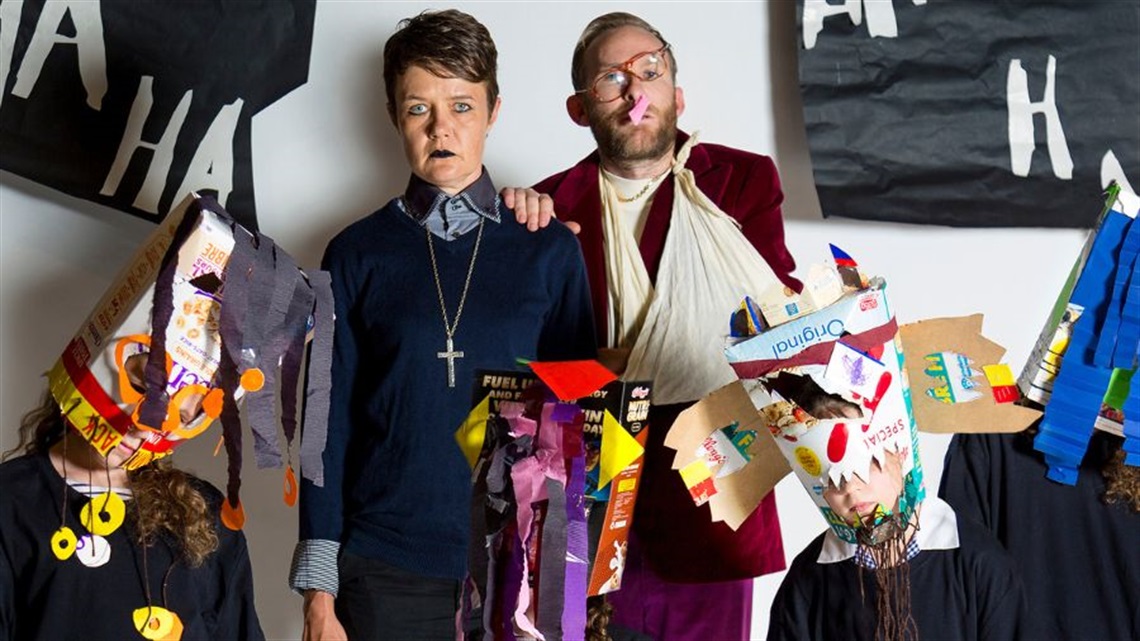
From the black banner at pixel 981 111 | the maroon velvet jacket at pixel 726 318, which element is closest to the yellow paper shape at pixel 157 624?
the maroon velvet jacket at pixel 726 318

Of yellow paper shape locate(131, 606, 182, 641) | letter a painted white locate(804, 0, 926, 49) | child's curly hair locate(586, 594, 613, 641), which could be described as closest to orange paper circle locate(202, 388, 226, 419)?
yellow paper shape locate(131, 606, 182, 641)

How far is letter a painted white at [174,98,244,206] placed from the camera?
8.86 ft

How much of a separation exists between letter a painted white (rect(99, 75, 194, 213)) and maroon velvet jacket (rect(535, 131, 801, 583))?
0.70 m

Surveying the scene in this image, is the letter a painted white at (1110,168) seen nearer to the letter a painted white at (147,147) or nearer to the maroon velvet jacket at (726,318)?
the maroon velvet jacket at (726,318)

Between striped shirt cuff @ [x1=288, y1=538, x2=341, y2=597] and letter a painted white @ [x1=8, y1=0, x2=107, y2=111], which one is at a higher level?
letter a painted white @ [x1=8, y1=0, x2=107, y2=111]

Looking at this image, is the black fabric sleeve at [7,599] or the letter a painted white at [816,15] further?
the letter a painted white at [816,15]

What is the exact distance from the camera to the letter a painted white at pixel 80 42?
8.73 feet

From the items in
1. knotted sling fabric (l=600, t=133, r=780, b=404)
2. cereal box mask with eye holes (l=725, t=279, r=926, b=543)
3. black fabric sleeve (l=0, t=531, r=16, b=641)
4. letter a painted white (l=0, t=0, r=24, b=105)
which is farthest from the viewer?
letter a painted white (l=0, t=0, r=24, b=105)

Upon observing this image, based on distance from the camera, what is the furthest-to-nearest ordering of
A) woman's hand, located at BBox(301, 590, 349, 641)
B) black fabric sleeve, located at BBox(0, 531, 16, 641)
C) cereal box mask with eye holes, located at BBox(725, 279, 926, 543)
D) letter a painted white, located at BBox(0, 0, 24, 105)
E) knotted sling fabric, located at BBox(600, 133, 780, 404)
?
letter a painted white, located at BBox(0, 0, 24, 105) < knotted sling fabric, located at BBox(600, 133, 780, 404) < woman's hand, located at BBox(301, 590, 349, 641) < black fabric sleeve, located at BBox(0, 531, 16, 641) < cereal box mask with eye holes, located at BBox(725, 279, 926, 543)

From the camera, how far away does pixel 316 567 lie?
2.06m

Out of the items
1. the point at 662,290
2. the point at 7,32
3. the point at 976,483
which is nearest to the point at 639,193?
the point at 662,290

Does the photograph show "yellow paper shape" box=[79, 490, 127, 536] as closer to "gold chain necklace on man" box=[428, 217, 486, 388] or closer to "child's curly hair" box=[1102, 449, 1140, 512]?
"gold chain necklace on man" box=[428, 217, 486, 388]

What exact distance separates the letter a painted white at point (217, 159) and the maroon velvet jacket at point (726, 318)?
620 mm

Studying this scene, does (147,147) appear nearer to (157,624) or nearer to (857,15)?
(157,624)
